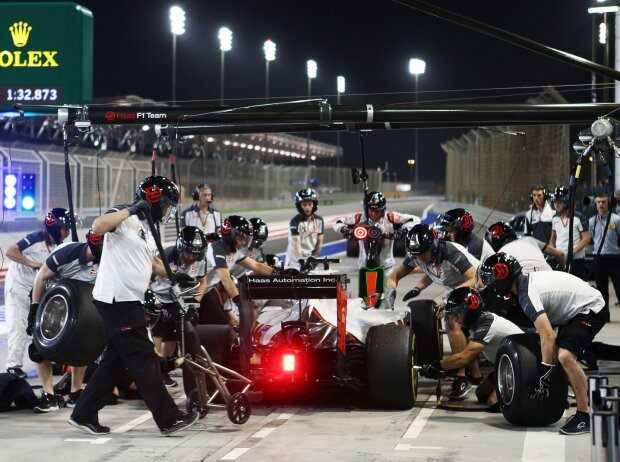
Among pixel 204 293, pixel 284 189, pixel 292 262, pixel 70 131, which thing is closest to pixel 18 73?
pixel 292 262

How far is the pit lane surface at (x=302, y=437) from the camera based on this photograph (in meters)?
7.71

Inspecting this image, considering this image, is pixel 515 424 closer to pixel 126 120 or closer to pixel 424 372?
pixel 424 372

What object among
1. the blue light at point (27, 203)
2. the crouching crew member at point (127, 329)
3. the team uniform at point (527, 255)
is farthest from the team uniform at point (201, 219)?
the crouching crew member at point (127, 329)

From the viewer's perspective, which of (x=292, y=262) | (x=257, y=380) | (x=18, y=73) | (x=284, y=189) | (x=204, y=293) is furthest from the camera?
(x=284, y=189)

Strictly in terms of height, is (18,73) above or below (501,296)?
above

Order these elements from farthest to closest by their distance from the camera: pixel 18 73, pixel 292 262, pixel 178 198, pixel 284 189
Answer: pixel 284 189 → pixel 18 73 → pixel 292 262 → pixel 178 198

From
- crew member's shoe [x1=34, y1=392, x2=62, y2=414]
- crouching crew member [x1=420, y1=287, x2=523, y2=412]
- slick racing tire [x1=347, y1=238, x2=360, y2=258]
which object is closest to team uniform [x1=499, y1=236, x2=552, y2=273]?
crouching crew member [x1=420, y1=287, x2=523, y2=412]

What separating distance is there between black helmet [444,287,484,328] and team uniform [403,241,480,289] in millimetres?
959

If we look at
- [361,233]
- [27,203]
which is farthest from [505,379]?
[27,203]

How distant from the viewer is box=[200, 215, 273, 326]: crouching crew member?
1099 centimetres

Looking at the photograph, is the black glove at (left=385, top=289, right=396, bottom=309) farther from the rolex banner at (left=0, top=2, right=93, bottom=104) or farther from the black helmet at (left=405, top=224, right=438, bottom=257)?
the rolex banner at (left=0, top=2, right=93, bottom=104)

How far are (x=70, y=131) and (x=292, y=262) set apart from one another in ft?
14.6

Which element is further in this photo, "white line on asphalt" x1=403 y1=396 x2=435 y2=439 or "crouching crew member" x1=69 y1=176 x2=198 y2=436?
"white line on asphalt" x1=403 y1=396 x2=435 y2=439

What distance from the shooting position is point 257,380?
9.48 meters
